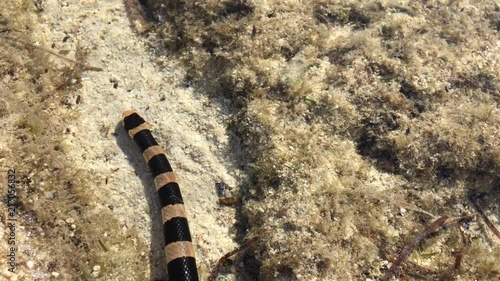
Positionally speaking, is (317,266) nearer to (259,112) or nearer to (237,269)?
(237,269)

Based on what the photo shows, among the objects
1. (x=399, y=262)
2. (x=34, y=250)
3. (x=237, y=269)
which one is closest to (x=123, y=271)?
(x=34, y=250)

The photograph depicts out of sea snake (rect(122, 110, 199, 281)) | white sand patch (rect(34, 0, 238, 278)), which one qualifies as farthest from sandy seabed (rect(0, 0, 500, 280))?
sea snake (rect(122, 110, 199, 281))

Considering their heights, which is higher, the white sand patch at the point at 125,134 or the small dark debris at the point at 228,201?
the white sand patch at the point at 125,134

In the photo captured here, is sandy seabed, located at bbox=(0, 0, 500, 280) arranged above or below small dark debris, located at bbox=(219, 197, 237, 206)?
above
